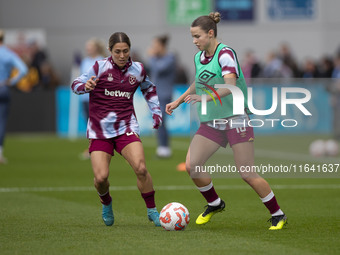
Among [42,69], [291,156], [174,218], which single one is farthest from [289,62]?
[174,218]

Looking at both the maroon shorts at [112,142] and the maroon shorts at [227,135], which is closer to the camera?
the maroon shorts at [227,135]

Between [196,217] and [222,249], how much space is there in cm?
212

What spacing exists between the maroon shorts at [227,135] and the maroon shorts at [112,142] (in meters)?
0.67

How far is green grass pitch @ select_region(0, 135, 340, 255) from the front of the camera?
7086mm

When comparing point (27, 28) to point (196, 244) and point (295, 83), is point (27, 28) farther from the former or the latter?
point (196, 244)

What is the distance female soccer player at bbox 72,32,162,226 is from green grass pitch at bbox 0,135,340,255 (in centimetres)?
41

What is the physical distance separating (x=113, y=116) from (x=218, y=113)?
41.8 inches

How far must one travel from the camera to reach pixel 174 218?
793 cm

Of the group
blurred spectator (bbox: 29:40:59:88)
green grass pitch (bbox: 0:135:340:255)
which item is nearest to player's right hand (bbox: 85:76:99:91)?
green grass pitch (bbox: 0:135:340:255)

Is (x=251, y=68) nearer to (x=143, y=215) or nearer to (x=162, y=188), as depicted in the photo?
(x=162, y=188)

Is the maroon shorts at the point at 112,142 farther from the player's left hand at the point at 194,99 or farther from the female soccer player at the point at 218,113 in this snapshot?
the player's left hand at the point at 194,99

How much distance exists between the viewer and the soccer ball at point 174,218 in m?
7.93

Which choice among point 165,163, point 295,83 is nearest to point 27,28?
point 295,83

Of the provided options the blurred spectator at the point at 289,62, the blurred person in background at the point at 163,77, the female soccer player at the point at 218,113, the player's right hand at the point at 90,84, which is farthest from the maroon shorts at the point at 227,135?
the blurred spectator at the point at 289,62
